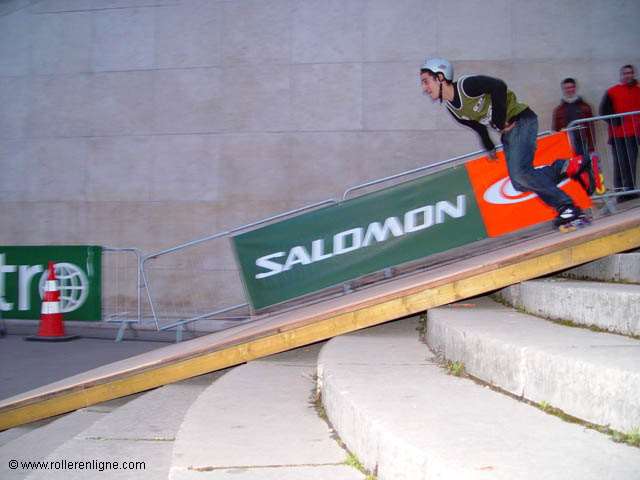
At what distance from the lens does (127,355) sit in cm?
806

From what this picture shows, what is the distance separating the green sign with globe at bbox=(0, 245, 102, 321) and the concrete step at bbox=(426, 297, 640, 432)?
21.9 feet

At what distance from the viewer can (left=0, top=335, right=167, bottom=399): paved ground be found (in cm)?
673

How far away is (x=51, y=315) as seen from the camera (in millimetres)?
9125

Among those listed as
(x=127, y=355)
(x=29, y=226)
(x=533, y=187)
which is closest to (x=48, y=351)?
(x=127, y=355)

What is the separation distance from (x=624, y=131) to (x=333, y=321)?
5261mm

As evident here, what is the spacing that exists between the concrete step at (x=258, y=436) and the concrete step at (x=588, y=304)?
156 cm

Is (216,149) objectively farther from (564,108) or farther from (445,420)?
(445,420)

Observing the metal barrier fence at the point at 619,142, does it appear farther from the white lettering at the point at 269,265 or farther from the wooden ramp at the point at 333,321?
the white lettering at the point at 269,265

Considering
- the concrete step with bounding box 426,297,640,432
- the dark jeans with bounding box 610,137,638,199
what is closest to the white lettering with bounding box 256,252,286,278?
the concrete step with bounding box 426,297,640,432

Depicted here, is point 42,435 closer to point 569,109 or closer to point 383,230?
point 383,230

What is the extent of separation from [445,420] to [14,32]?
1203 centimetres

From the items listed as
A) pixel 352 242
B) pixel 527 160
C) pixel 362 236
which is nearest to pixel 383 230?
pixel 362 236

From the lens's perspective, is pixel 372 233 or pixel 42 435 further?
pixel 372 233

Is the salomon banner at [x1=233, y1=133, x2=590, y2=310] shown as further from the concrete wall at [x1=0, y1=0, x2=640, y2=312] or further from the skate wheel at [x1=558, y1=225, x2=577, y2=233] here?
the concrete wall at [x1=0, y1=0, x2=640, y2=312]
